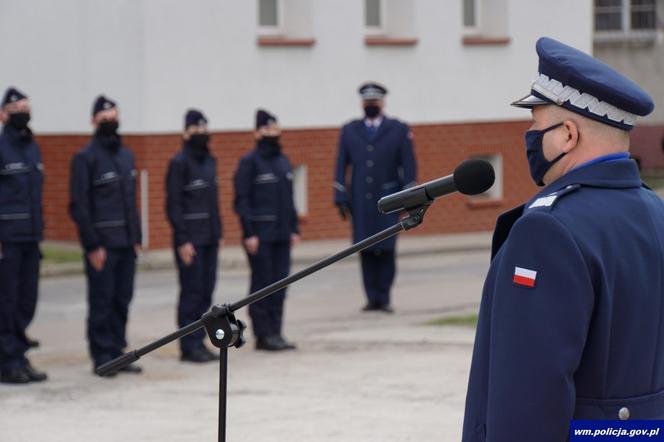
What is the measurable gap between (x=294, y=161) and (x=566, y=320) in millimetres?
19121

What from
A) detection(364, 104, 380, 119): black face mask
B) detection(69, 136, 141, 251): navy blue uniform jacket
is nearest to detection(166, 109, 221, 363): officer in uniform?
detection(69, 136, 141, 251): navy blue uniform jacket

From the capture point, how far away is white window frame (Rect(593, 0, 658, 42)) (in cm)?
3450

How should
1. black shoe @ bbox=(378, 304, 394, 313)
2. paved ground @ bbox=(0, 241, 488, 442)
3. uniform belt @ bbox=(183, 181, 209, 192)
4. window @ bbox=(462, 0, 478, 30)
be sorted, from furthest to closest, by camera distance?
window @ bbox=(462, 0, 478, 30)
black shoe @ bbox=(378, 304, 394, 313)
uniform belt @ bbox=(183, 181, 209, 192)
paved ground @ bbox=(0, 241, 488, 442)

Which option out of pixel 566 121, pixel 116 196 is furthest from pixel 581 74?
pixel 116 196

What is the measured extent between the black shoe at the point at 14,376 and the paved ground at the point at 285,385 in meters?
0.13

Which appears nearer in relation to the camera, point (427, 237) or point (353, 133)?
point (353, 133)

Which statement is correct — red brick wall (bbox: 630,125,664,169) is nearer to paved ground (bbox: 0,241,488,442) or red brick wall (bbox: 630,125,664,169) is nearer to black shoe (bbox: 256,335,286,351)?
paved ground (bbox: 0,241,488,442)

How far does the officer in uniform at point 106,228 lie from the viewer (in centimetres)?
1126

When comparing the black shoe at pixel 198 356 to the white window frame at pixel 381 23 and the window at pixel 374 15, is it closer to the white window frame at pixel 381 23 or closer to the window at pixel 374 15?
the white window frame at pixel 381 23

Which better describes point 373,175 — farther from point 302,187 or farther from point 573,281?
point 573,281

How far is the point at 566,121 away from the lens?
3.62 m

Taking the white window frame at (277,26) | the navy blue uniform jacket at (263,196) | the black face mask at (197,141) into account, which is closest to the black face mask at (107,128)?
the black face mask at (197,141)

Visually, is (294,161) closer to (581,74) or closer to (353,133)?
(353,133)

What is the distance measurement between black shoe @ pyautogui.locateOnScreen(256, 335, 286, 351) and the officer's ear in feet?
29.3
